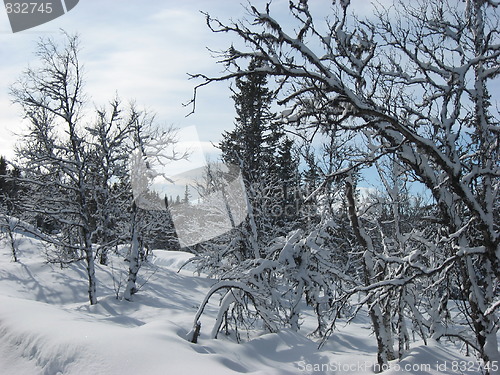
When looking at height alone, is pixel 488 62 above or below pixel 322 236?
above

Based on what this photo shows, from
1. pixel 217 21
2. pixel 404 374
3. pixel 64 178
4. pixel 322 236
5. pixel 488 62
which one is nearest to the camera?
pixel 217 21

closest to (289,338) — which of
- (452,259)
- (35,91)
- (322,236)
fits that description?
(322,236)

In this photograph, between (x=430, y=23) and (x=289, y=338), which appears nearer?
(x=430, y=23)

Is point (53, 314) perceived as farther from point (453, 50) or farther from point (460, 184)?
point (453, 50)

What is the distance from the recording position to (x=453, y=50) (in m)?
6.21

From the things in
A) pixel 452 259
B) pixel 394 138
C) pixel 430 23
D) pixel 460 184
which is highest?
pixel 430 23

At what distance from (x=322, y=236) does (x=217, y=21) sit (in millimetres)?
7769

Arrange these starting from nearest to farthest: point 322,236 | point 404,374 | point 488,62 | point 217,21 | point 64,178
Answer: point 217,21, point 404,374, point 488,62, point 322,236, point 64,178
